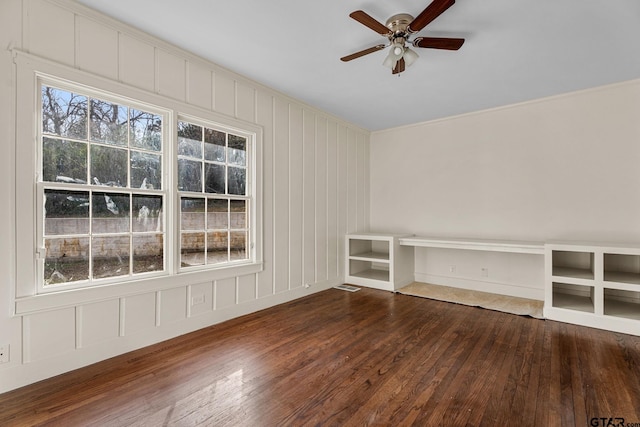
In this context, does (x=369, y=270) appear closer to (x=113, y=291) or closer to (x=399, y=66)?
(x=399, y=66)

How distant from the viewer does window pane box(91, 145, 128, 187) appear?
2.37 metres

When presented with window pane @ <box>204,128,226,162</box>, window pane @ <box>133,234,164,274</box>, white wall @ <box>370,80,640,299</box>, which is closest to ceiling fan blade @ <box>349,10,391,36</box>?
window pane @ <box>204,128,226,162</box>

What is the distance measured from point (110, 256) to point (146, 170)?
0.79 meters

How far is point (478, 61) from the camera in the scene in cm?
292

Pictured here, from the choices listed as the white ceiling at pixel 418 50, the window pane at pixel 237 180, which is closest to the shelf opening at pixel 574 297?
the white ceiling at pixel 418 50

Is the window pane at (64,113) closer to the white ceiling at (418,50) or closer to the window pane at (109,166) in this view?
the window pane at (109,166)

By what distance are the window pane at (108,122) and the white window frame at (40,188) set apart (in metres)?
0.09

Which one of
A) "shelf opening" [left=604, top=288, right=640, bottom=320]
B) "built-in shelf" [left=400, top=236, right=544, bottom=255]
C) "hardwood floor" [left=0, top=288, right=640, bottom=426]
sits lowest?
"hardwood floor" [left=0, top=288, right=640, bottom=426]

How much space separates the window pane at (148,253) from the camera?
260 centimetres

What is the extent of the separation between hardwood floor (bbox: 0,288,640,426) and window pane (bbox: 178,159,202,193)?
1.43 m

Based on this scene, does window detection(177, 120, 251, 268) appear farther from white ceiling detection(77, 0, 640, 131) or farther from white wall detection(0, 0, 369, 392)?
white ceiling detection(77, 0, 640, 131)

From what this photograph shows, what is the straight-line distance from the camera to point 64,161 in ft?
7.29

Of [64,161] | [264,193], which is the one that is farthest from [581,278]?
[64,161]

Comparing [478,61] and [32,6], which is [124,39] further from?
[478,61]
